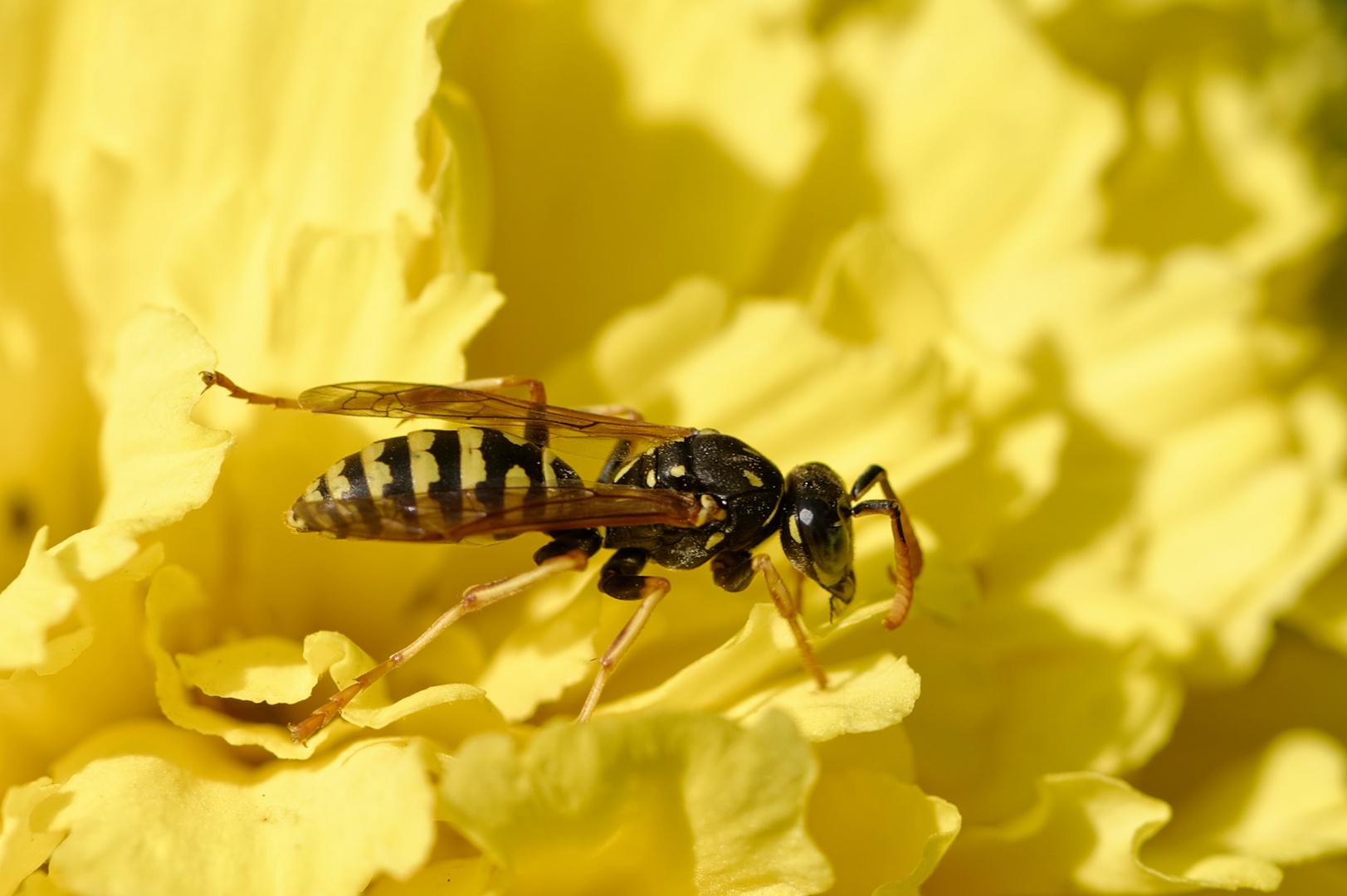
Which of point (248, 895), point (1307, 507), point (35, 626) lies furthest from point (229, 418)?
point (1307, 507)

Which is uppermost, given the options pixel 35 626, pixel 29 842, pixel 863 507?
pixel 863 507

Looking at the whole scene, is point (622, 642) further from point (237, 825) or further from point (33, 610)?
point (33, 610)

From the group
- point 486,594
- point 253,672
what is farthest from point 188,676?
point 486,594

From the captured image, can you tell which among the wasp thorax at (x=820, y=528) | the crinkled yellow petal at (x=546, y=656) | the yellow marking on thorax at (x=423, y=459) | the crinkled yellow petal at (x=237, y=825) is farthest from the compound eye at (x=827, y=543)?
the crinkled yellow petal at (x=237, y=825)

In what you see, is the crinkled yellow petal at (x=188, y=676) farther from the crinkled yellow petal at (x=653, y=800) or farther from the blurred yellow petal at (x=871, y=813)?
the blurred yellow petal at (x=871, y=813)

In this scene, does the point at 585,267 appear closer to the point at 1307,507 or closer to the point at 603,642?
the point at 603,642

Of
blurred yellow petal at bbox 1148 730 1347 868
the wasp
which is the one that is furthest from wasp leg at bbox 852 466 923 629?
blurred yellow petal at bbox 1148 730 1347 868

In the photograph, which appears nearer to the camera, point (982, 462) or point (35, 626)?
point (35, 626)
